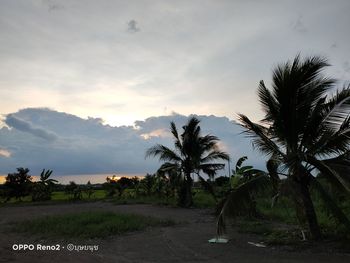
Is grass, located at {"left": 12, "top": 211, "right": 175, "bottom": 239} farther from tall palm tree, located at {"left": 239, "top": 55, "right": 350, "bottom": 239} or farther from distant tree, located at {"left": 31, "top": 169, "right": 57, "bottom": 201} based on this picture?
distant tree, located at {"left": 31, "top": 169, "right": 57, "bottom": 201}

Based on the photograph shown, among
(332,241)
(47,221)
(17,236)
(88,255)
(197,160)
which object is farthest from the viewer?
(197,160)

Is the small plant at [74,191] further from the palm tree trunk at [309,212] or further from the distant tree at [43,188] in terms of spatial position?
the palm tree trunk at [309,212]

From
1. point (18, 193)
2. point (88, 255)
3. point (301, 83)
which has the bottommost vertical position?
point (88, 255)

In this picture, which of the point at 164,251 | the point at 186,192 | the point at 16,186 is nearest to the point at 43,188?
the point at 16,186

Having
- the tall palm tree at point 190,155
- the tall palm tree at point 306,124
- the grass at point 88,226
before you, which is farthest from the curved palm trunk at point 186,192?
the tall palm tree at point 306,124

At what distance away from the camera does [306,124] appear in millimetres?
10211

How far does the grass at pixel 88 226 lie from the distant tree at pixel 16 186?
1914 centimetres

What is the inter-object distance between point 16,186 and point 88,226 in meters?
22.3

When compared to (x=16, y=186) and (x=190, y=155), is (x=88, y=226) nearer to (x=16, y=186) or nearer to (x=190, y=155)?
(x=190, y=155)

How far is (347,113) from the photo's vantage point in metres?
9.56

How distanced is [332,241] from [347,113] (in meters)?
3.55

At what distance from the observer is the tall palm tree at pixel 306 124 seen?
32.0ft

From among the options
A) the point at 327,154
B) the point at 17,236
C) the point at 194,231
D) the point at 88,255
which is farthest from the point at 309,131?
the point at 17,236

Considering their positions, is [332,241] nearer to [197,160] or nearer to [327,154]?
[327,154]
